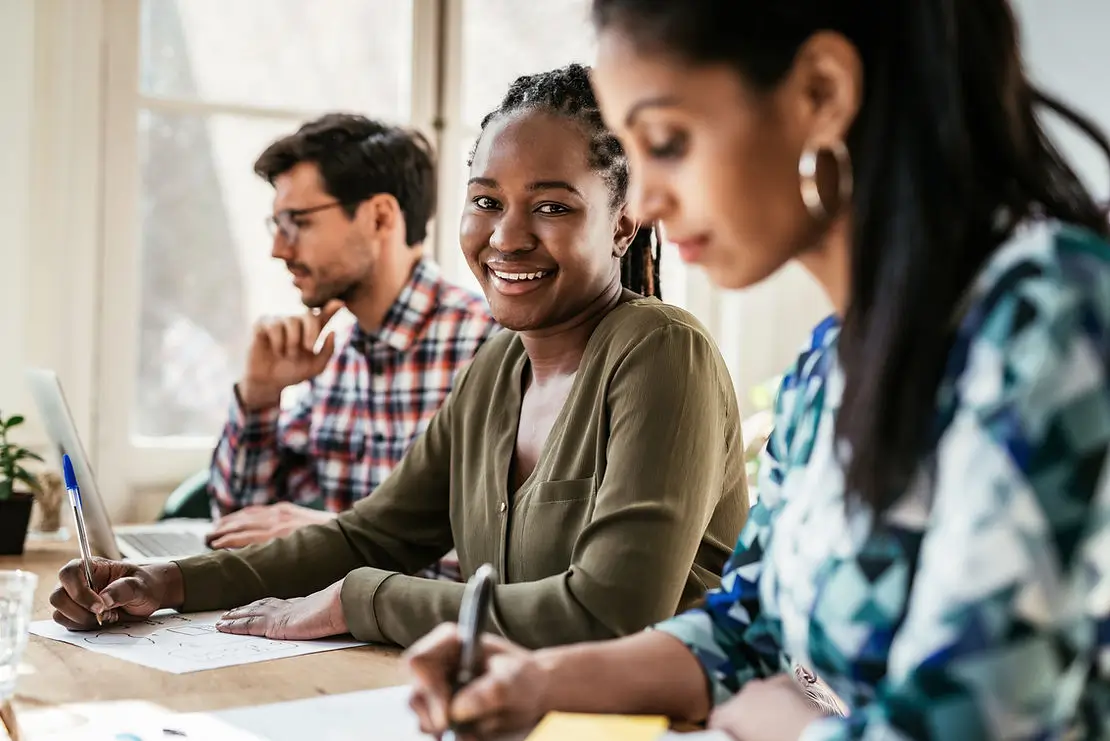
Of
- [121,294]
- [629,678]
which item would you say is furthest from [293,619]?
[121,294]

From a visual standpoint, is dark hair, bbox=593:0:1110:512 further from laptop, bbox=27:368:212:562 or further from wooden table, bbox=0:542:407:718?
laptop, bbox=27:368:212:562

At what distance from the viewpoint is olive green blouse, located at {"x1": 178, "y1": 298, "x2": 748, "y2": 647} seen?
4.10 ft

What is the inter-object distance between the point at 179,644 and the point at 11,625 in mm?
240

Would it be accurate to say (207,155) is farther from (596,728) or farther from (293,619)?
(596,728)

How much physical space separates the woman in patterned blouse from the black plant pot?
60.8 inches

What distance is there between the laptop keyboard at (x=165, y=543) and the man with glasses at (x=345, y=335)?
0.24 meters

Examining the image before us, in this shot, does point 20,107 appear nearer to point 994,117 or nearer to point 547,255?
point 547,255

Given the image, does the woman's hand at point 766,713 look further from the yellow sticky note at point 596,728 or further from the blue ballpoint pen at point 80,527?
the blue ballpoint pen at point 80,527

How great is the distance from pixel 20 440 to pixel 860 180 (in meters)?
2.71

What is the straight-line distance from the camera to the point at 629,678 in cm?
97

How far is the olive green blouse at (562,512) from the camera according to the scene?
1.25 m

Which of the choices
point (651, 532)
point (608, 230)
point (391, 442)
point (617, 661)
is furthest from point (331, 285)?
point (617, 661)

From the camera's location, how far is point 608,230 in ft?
5.15

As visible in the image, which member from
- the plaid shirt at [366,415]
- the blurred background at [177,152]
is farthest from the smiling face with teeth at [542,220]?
the blurred background at [177,152]
